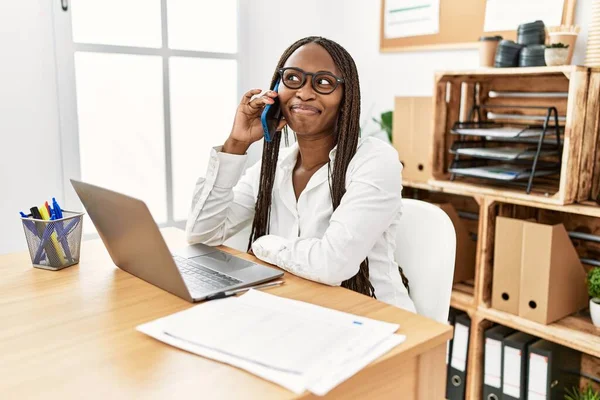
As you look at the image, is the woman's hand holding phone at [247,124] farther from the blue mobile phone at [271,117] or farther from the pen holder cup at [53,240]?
the pen holder cup at [53,240]

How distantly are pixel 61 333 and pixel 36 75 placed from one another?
1813 millimetres

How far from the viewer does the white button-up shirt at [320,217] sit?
3.90 ft

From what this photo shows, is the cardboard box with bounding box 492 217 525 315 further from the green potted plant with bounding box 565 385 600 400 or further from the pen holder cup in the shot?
the pen holder cup

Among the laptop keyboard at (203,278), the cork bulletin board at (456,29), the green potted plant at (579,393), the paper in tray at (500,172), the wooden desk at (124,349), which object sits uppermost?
the cork bulletin board at (456,29)

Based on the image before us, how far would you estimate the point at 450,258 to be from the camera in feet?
4.21

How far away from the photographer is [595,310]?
1.79m

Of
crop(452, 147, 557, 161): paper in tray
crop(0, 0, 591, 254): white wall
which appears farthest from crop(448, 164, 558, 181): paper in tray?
crop(0, 0, 591, 254): white wall

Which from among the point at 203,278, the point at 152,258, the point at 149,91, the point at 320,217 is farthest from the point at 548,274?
the point at 149,91

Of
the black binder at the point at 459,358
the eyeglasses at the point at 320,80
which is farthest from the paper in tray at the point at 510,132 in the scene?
the eyeglasses at the point at 320,80

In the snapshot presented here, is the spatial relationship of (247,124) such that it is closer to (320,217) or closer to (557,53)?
(320,217)

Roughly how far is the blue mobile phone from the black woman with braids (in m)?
0.02

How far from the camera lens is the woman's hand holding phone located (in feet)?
4.75

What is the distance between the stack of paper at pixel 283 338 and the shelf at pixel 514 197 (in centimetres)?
110

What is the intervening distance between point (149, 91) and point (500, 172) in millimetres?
1726
